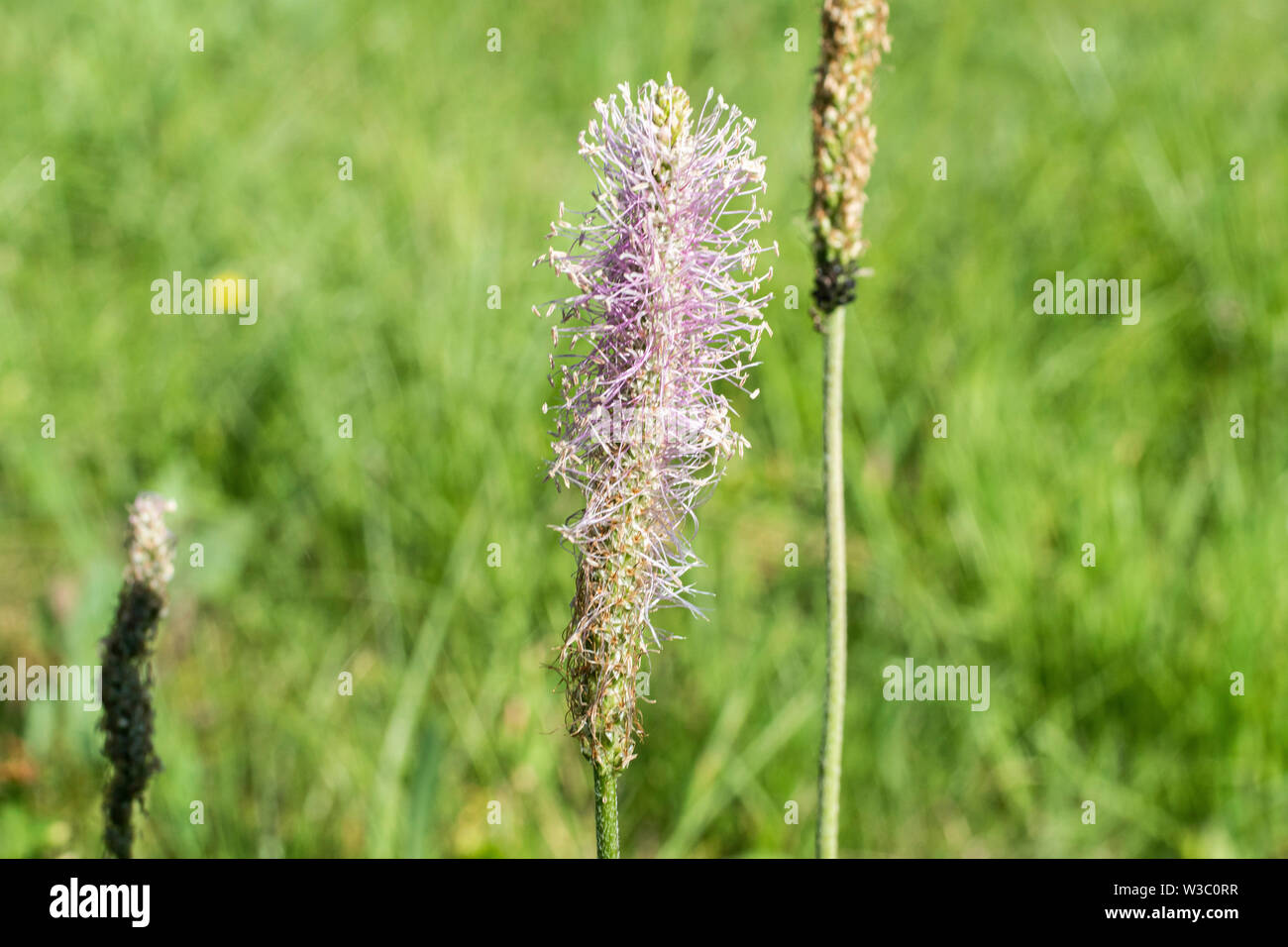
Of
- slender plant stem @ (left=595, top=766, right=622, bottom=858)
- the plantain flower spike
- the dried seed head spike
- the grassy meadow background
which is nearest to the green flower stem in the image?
slender plant stem @ (left=595, top=766, right=622, bottom=858)

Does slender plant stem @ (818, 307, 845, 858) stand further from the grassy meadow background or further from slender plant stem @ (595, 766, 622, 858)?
the grassy meadow background

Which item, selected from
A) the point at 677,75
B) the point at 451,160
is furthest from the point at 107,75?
the point at 677,75

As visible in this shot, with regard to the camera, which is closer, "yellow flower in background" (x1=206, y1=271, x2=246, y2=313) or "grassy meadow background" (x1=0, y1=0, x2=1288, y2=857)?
"grassy meadow background" (x1=0, y1=0, x2=1288, y2=857)

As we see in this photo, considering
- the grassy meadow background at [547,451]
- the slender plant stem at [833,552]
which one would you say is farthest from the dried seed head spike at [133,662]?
the slender plant stem at [833,552]

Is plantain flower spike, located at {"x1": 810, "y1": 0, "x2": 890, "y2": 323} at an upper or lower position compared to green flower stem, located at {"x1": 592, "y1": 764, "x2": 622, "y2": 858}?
upper

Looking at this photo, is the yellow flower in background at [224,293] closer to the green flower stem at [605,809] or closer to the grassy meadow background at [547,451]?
the grassy meadow background at [547,451]

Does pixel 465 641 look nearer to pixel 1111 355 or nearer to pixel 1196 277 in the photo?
pixel 1111 355
